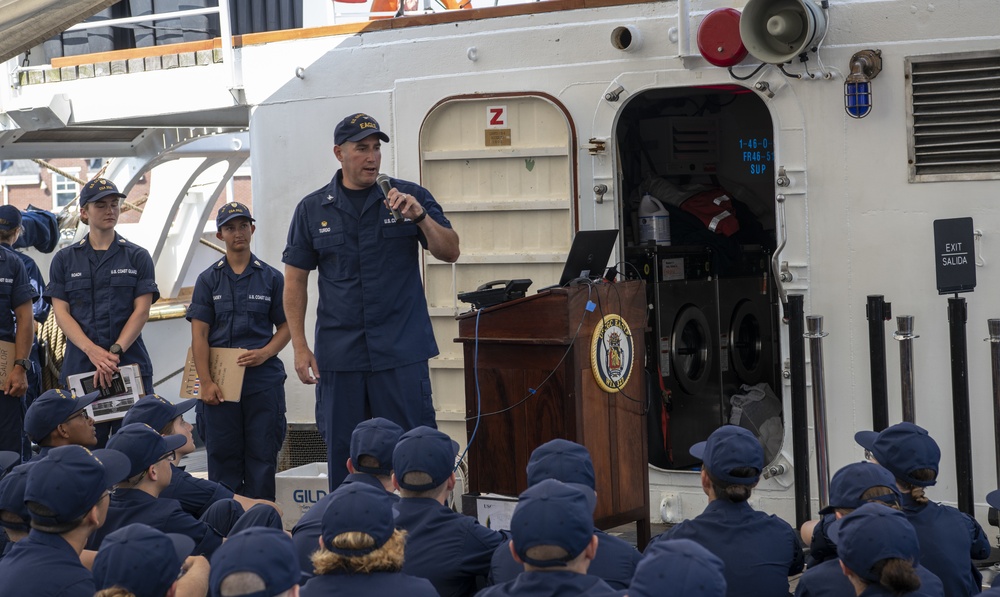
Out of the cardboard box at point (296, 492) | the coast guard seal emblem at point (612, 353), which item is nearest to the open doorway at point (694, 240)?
the coast guard seal emblem at point (612, 353)

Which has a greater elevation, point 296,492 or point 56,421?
point 56,421

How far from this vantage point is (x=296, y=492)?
609 cm

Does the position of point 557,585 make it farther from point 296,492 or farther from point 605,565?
point 296,492

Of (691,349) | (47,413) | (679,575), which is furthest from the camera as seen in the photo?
(691,349)

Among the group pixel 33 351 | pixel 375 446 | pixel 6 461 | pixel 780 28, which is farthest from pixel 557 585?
pixel 33 351

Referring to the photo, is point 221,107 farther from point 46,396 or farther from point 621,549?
point 621,549

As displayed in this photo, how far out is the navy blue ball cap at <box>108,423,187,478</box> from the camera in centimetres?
386

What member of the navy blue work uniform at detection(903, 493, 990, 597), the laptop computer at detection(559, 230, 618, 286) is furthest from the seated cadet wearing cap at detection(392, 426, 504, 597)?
the laptop computer at detection(559, 230, 618, 286)

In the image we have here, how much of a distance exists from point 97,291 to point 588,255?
2696mm

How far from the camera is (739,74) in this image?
228 inches

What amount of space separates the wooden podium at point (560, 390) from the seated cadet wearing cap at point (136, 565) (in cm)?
216

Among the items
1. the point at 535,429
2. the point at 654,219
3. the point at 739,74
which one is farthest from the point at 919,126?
the point at 535,429

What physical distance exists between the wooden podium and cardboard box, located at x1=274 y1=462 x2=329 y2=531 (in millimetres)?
1312

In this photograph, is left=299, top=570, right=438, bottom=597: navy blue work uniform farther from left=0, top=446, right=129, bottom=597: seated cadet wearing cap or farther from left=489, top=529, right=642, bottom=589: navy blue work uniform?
left=0, top=446, right=129, bottom=597: seated cadet wearing cap
